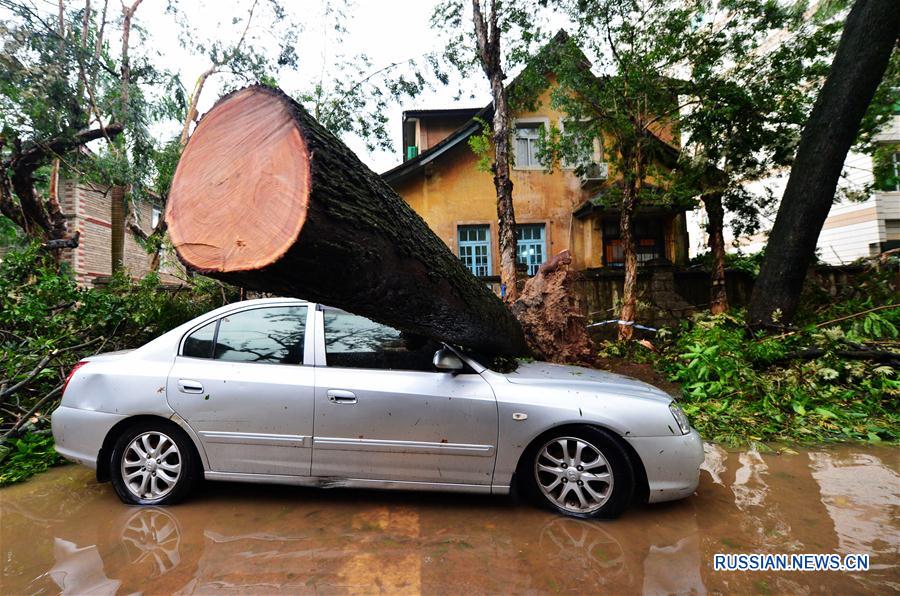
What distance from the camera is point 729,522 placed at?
2.64m

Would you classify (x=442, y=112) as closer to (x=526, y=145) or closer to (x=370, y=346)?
(x=526, y=145)

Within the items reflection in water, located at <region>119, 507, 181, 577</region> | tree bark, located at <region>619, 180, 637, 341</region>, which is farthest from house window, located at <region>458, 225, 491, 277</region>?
reflection in water, located at <region>119, 507, 181, 577</region>

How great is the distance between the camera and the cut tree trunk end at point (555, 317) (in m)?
5.36

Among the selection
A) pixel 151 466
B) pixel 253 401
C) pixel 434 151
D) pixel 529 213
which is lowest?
pixel 151 466

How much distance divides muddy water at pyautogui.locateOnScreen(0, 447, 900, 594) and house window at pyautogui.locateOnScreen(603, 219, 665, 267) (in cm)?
991

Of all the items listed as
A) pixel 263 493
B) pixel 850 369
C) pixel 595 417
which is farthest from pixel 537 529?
pixel 850 369

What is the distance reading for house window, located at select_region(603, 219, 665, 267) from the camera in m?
12.6

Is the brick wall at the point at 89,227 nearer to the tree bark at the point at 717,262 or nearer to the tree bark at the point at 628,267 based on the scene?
the tree bark at the point at 628,267

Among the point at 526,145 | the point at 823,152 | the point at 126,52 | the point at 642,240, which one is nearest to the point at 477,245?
the point at 526,145

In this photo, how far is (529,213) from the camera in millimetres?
12820

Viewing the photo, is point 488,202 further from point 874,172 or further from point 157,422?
point 157,422

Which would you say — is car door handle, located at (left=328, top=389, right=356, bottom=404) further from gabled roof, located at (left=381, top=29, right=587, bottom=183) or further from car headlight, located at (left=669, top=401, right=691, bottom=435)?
gabled roof, located at (left=381, top=29, right=587, bottom=183)

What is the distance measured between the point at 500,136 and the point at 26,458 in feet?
24.6

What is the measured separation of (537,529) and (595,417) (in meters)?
0.73
